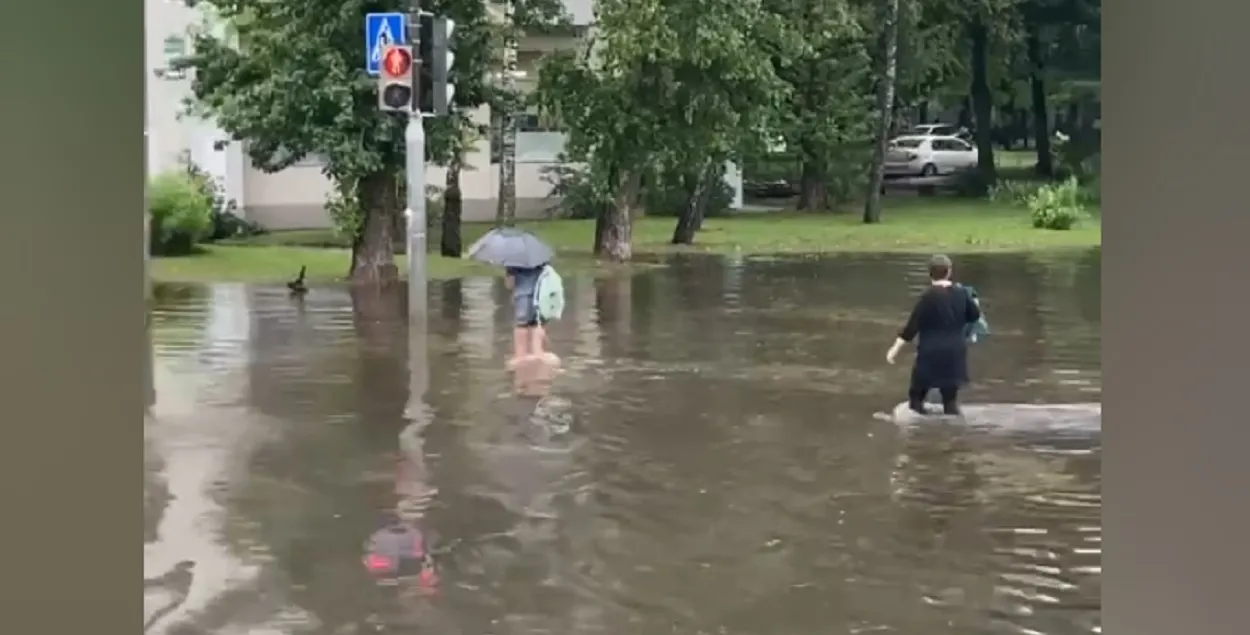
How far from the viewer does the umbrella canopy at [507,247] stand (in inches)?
198

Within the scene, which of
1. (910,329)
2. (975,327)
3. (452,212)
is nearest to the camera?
(910,329)

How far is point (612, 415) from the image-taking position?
15.3 feet

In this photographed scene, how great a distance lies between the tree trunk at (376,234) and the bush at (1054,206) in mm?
2195

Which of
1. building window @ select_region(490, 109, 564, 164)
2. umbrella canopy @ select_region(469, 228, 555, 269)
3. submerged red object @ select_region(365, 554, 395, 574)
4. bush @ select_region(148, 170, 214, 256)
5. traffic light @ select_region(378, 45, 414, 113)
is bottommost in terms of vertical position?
submerged red object @ select_region(365, 554, 395, 574)

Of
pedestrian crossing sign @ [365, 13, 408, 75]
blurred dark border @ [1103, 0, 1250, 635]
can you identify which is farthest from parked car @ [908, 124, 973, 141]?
blurred dark border @ [1103, 0, 1250, 635]

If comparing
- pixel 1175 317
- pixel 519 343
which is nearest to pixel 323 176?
pixel 519 343

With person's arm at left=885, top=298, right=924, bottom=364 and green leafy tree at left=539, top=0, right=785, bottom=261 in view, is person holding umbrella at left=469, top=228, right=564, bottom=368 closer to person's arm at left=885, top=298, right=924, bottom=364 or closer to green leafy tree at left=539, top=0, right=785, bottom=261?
green leafy tree at left=539, top=0, right=785, bottom=261

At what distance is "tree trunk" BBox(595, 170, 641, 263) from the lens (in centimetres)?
508

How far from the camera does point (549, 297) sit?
555cm

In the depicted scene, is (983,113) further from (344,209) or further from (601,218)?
(344,209)

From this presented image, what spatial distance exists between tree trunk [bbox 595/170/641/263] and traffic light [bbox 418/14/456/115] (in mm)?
660

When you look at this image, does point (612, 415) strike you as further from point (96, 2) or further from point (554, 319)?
point (96, 2)

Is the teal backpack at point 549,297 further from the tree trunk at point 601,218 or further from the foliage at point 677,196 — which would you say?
the foliage at point 677,196

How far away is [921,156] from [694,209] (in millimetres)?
873
